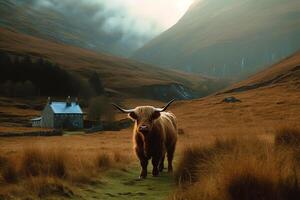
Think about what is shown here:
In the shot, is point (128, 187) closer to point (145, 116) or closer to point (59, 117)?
point (145, 116)

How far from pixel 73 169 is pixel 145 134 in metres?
2.20

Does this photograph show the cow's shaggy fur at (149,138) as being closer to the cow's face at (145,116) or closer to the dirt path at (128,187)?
the cow's face at (145,116)

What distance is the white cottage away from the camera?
95.4m

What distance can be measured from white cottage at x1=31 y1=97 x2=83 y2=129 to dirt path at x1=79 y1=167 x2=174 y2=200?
8263 centimetres

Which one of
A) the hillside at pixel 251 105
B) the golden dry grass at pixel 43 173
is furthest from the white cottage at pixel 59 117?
the golden dry grass at pixel 43 173

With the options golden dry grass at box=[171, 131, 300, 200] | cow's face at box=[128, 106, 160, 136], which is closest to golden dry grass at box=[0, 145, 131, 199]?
cow's face at box=[128, 106, 160, 136]

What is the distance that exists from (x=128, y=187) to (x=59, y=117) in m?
88.9

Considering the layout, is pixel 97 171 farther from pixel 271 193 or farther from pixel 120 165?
pixel 271 193

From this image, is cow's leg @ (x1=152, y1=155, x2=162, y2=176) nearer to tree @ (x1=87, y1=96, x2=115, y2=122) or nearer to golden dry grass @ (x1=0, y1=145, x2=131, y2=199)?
golden dry grass @ (x1=0, y1=145, x2=131, y2=199)

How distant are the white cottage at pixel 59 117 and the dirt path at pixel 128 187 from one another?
82.6m

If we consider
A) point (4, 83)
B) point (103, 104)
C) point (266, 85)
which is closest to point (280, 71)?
point (266, 85)

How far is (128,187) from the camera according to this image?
35.4ft

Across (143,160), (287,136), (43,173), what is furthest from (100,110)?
(43,173)

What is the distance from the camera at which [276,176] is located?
21.9 ft
